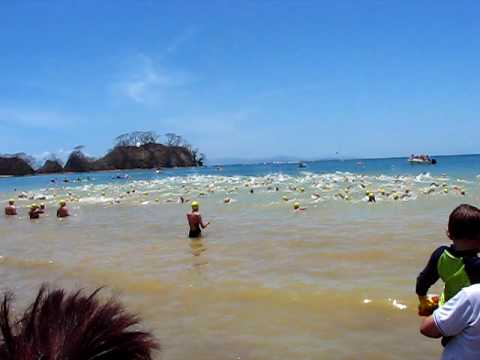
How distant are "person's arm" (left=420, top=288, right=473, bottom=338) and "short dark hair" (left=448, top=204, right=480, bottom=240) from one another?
38 cm

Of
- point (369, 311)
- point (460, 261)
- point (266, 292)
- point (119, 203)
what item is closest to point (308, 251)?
point (266, 292)

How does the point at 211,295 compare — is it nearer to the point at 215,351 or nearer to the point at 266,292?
the point at 266,292

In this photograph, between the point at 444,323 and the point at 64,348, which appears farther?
the point at 444,323

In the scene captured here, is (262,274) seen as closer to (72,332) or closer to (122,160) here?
(72,332)

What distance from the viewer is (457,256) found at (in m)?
2.85

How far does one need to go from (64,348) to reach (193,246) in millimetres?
10547

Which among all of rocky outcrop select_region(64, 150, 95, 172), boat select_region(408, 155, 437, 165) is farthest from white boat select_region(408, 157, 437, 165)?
rocky outcrop select_region(64, 150, 95, 172)

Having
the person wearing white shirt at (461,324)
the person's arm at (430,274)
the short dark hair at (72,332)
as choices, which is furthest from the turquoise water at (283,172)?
the short dark hair at (72,332)

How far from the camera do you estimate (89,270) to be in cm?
962

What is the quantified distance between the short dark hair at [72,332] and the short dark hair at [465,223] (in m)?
1.83

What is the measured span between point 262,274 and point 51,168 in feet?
407

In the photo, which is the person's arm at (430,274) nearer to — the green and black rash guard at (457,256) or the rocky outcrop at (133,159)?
Result: the green and black rash guard at (457,256)

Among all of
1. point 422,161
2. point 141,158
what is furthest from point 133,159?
point 422,161

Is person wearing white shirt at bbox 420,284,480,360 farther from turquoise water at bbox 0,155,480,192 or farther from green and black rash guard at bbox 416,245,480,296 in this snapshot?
turquoise water at bbox 0,155,480,192
